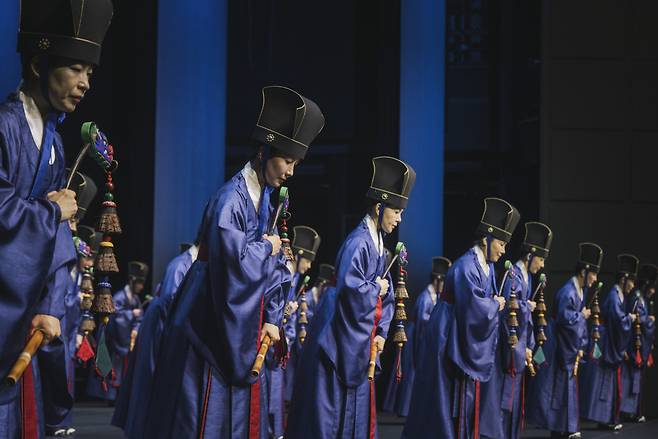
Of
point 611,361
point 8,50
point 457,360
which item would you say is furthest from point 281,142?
point 611,361

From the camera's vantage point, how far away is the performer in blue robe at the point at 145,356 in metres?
7.73

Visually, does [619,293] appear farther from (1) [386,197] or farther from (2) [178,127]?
(1) [386,197]

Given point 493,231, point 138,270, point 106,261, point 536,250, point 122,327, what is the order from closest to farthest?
point 106,261 < point 493,231 < point 536,250 < point 138,270 < point 122,327

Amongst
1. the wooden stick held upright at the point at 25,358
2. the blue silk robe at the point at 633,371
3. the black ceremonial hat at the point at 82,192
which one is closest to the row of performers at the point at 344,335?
the blue silk robe at the point at 633,371

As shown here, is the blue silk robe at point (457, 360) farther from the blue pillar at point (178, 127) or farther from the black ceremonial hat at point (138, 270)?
the black ceremonial hat at point (138, 270)

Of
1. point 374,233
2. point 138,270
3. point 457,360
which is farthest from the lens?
point 138,270

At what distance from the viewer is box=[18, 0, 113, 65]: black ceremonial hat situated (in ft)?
10.5

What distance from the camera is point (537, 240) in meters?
9.23

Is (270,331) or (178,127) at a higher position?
(178,127)

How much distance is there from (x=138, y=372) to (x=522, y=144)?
6.79 meters

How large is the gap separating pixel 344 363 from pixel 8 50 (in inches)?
161

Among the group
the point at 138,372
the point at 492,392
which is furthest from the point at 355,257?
the point at 138,372

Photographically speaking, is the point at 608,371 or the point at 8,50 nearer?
the point at 8,50

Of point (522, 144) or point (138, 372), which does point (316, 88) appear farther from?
point (138, 372)
